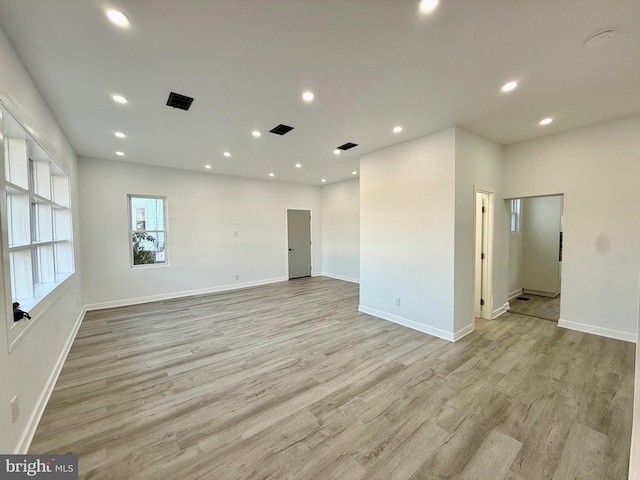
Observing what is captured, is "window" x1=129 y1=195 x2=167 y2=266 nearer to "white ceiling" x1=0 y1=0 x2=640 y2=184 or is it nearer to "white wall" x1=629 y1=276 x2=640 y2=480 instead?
"white ceiling" x1=0 y1=0 x2=640 y2=184

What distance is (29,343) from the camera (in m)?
2.04

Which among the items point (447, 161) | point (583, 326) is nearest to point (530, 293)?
point (583, 326)

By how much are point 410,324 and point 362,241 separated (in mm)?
1602

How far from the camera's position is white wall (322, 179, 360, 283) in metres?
7.29

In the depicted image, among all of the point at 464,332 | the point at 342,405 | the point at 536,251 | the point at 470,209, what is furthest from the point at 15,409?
the point at 536,251

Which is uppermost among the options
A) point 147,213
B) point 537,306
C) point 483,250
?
point 147,213

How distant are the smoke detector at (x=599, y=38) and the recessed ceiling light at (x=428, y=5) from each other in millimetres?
1233

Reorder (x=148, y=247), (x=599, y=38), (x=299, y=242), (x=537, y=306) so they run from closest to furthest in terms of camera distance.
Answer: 1. (x=599, y=38)
2. (x=537, y=306)
3. (x=148, y=247)
4. (x=299, y=242)

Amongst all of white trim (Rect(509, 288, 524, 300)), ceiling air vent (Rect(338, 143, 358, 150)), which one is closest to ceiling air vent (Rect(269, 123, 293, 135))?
ceiling air vent (Rect(338, 143, 358, 150))

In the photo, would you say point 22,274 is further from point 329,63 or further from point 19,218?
point 329,63

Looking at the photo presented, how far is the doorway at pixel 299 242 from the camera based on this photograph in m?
7.75

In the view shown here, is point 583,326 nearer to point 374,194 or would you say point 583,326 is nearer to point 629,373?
point 629,373

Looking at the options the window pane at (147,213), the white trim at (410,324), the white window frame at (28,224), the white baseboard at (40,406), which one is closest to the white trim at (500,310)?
the white trim at (410,324)

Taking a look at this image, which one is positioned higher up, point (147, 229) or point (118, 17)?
point (118, 17)
